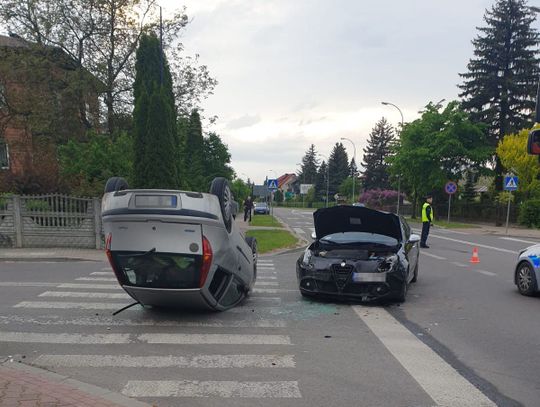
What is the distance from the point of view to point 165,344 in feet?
17.9

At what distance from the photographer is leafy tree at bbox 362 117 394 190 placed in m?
82.4

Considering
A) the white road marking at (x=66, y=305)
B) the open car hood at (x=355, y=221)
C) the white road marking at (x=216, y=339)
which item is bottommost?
the white road marking at (x=66, y=305)

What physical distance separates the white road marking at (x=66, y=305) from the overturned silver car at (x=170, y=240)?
1417mm

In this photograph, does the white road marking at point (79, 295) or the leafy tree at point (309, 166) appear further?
the leafy tree at point (309, 166)

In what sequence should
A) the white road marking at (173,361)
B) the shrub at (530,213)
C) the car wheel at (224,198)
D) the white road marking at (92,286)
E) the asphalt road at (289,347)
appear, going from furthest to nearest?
the shrub at (530,213)
the white road marking at (92,286)
the car wheel at (224,198)
the white road marking at (173,361)
the asphalt road at (289,347)

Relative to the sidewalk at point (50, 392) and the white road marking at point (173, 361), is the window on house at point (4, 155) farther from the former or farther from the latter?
the sidewalk at point (50, 392)

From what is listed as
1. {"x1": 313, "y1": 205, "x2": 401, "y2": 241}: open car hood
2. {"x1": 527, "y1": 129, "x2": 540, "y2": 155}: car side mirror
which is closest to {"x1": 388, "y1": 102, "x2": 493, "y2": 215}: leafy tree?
{"x1": 313, "y1": 205, "x2": 401, "y2": 241}: open car hood


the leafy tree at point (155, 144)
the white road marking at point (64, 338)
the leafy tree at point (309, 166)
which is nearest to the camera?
the white road marking at point (64, 338)

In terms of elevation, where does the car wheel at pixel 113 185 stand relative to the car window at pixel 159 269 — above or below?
above

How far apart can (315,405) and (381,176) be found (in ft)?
267

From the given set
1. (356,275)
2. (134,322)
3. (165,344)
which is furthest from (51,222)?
(356,275)

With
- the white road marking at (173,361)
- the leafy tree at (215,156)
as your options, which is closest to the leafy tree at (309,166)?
the leafy tree at (215,156)

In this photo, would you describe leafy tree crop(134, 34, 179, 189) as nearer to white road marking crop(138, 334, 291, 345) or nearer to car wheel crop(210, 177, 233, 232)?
car wheel crop(210, 177, 233, 232)

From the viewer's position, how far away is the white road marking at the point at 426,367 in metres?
4.02
